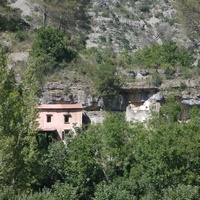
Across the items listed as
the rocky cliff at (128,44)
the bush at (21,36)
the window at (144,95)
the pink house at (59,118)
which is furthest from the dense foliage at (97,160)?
the bush at (21,36)

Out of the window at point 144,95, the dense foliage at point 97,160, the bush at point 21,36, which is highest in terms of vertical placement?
the bush at point 21,36

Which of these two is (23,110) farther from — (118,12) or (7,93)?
(118,12)

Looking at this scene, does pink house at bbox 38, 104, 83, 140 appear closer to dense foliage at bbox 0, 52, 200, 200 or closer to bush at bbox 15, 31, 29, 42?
dense foliage at bbox 0, 52, 200, 200

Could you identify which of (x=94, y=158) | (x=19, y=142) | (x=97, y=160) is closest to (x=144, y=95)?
(x=97, y=160)

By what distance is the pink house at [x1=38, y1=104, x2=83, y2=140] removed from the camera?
3441 centimetres

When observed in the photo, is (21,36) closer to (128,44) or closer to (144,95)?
(144,95)

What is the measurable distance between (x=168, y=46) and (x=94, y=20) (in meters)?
23.0

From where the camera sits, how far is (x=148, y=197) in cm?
2198

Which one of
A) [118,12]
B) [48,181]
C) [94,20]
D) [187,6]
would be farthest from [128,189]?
[118,12]

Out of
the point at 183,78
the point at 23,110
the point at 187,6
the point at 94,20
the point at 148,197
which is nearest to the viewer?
the point at 148,197

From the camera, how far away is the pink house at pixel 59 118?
34406 millimetres

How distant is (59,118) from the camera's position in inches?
1368

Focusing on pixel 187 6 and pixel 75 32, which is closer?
pixel 187 6

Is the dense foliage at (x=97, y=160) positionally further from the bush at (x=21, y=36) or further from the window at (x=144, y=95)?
the bush at (x=21, y=36)
